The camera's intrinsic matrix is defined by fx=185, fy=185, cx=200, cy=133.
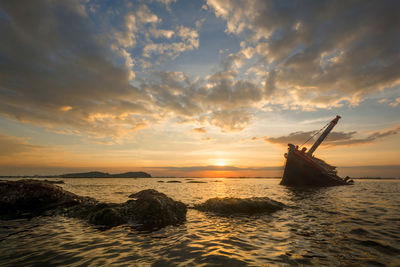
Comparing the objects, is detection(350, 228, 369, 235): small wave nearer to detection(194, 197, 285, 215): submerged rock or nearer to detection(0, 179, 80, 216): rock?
detection(194, 197, 285, 215): submerged rock

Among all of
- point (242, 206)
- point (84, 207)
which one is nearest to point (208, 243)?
point (242, 206)

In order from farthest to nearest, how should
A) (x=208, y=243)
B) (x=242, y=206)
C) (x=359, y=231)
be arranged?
(x=242, y=206)
(x=359, y=231)
(x=208, y=243)

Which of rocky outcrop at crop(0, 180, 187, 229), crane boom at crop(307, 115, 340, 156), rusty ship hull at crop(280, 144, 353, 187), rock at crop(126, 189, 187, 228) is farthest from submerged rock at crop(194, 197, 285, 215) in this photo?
crane boom at crop(307, 115, 340, 156)

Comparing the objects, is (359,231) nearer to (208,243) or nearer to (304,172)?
(208,243)

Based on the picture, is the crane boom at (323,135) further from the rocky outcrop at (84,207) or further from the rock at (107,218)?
the rock at (107,218)

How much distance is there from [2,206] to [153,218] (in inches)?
348

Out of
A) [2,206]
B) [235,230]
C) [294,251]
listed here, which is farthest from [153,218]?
[2,206]

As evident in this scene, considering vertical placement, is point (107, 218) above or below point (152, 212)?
below

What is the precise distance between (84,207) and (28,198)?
A: 3.62 meters

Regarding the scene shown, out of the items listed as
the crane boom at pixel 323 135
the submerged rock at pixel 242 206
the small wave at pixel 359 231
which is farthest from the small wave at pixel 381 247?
the crane boom at pixel 323 135

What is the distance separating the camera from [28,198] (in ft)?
34.9

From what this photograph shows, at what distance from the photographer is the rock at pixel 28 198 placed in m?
10.3

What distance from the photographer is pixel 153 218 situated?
850 cm

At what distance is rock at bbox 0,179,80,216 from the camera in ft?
33.8
